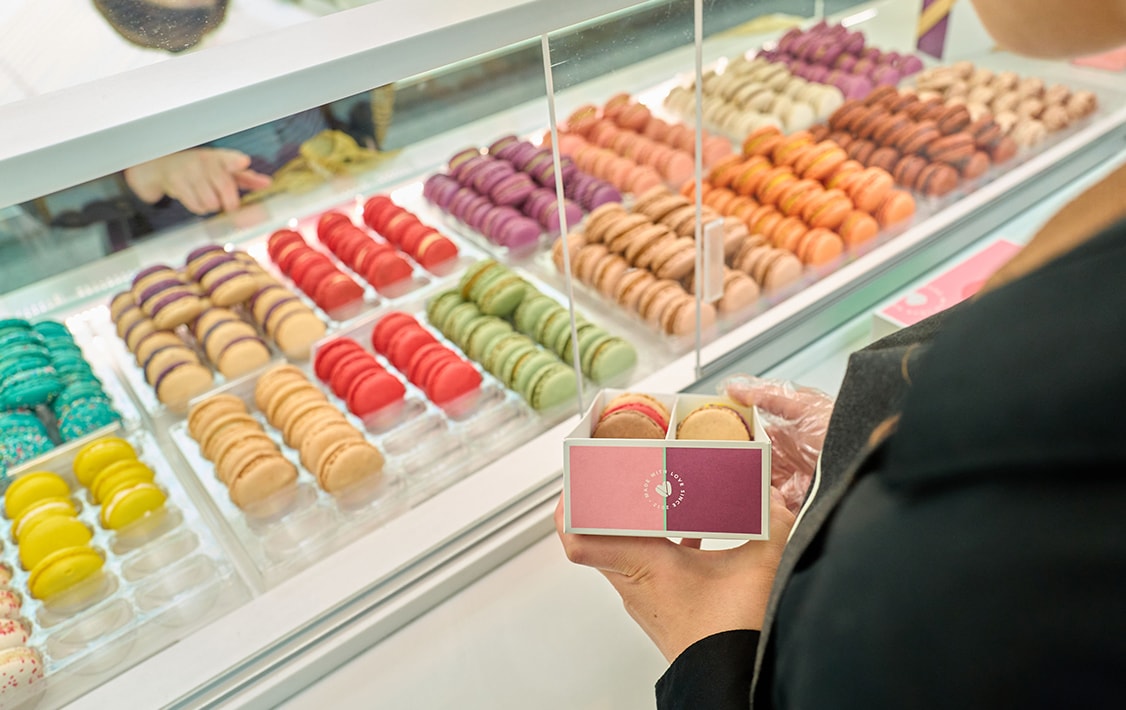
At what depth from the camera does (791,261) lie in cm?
191

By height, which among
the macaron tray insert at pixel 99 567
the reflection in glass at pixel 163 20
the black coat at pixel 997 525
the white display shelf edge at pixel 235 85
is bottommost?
the macaron tray insert at pixel 99 567

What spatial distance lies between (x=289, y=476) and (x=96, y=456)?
1.20 feet

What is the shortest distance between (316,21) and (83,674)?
1.02 m

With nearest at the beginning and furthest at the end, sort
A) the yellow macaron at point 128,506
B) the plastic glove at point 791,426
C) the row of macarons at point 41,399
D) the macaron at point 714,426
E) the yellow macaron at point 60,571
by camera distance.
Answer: the macaron at point 714,426 < the plastic glove at point 791,426 < the yellow macaron at point 60,571 < the yellow macaron at point 128,506 < the row of macarons at point 41,399

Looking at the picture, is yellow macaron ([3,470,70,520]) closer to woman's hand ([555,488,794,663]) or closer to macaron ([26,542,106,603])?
macaron ([26,542,106,603])

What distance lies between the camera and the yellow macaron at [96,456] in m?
1.54

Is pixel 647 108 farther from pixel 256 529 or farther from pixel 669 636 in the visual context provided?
pixel 669 636

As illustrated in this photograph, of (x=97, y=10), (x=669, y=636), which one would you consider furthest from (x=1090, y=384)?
(x=97, y=10)

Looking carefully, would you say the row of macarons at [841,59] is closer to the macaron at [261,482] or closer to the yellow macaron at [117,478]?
the macaron at [261,482]

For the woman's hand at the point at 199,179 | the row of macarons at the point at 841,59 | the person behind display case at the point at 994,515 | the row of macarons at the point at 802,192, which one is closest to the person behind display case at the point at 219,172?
the woman's hand at the point at 199,179

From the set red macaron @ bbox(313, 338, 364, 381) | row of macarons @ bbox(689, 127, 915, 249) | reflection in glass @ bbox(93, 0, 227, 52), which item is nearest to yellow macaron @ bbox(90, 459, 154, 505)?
red macaron @ bbox(313, 338, 364, 381)

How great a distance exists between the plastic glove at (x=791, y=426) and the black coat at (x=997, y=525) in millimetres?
663

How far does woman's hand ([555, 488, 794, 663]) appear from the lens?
0.86 m

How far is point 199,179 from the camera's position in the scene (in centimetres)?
175
